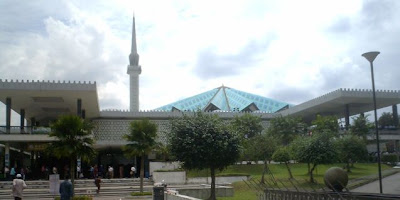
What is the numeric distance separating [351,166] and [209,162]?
19321 millimetres

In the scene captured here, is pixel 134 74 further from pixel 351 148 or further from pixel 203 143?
pixel 203 143

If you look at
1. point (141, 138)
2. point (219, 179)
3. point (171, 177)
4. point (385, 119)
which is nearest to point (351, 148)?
point (219, 179)

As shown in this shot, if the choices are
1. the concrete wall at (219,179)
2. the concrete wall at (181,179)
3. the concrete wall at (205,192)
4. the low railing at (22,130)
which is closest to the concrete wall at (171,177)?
the concrete wall at (181,179)

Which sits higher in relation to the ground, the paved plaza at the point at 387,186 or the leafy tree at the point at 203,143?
the leafy tree at the point at 203,143

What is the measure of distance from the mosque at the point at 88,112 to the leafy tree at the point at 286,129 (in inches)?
137

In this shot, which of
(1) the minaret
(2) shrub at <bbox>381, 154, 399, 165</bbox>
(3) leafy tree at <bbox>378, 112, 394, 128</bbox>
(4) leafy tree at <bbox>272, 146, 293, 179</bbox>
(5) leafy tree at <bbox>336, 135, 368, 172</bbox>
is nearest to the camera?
(4) leafy tree at <bbox>272, 146, 293, 179</bbox>

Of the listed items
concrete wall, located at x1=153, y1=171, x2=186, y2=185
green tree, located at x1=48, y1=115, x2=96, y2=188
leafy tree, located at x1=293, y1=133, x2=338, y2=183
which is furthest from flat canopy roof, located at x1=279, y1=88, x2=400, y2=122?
green tree, located at x1=48, y1=115, x2=96, y2=188

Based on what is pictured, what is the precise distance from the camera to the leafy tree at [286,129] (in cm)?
4184

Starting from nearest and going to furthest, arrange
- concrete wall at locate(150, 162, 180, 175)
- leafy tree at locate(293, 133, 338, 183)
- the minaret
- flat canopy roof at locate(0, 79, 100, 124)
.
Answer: leafy tree at locate(293, 133, 338, 183), flat canopy roof at locate(0, 79, 100, 124), concrete wall at locate(150, 162, 180, 175), the minaret

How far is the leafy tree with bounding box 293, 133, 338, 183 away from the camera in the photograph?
28.4 metres

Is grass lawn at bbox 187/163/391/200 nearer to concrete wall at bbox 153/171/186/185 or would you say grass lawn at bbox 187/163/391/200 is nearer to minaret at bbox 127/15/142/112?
concrete wall at bbox 153/171/186/185

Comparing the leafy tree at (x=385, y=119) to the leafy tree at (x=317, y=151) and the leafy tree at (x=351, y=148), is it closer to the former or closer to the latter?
the leafy tree at (x=351, y=148)

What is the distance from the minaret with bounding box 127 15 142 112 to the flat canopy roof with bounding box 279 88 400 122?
32.2 meters

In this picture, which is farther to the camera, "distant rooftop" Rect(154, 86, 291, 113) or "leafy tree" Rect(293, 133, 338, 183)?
"distant rooftop" Rect(154, 86, 291, 113)
